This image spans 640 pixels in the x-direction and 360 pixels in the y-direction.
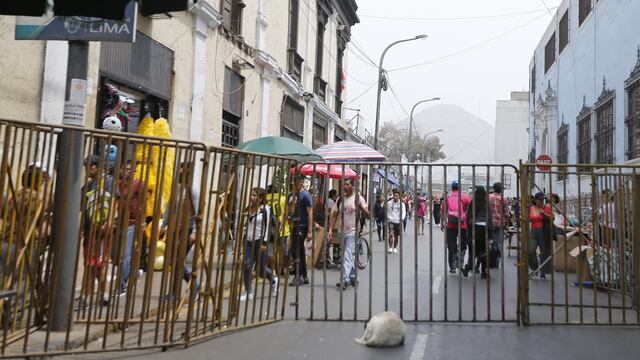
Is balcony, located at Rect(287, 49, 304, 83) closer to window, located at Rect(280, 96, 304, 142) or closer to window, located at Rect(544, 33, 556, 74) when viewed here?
window, located at Rect(280, 96, 304, 142)

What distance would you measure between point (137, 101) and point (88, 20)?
4463mm

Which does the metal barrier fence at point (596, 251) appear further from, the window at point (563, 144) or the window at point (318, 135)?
the window at point (563, 144)

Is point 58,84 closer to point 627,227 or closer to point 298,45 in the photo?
point 627,227

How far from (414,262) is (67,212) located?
449cm

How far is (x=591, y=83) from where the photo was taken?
17.6m

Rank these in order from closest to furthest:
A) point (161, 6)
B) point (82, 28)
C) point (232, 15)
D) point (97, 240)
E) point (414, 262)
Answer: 1. point (97, 240)
2. point (82, 28)
3. point (161, 6)
4. point (414, 262)
5. point (232, 15)

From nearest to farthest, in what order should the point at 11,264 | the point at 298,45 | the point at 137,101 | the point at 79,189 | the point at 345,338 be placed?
1. the point at 11,264
2. the point at 79,189
3. the point at 345,338
4. the point at 137,101
5. the point at 298,45

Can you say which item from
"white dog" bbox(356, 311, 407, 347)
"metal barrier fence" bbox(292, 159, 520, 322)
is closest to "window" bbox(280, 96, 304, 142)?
"metal barrier fence" bbox(292, 159, 520, 322)

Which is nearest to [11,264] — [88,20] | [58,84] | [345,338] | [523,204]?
[88,20]

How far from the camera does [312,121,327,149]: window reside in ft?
71.1

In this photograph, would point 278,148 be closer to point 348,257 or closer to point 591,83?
point 348,257

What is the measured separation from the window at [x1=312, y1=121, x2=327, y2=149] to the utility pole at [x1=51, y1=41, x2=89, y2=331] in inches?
646

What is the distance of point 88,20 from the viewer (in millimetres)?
5391

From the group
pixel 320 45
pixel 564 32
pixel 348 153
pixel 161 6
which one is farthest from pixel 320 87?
pixel 161 6
